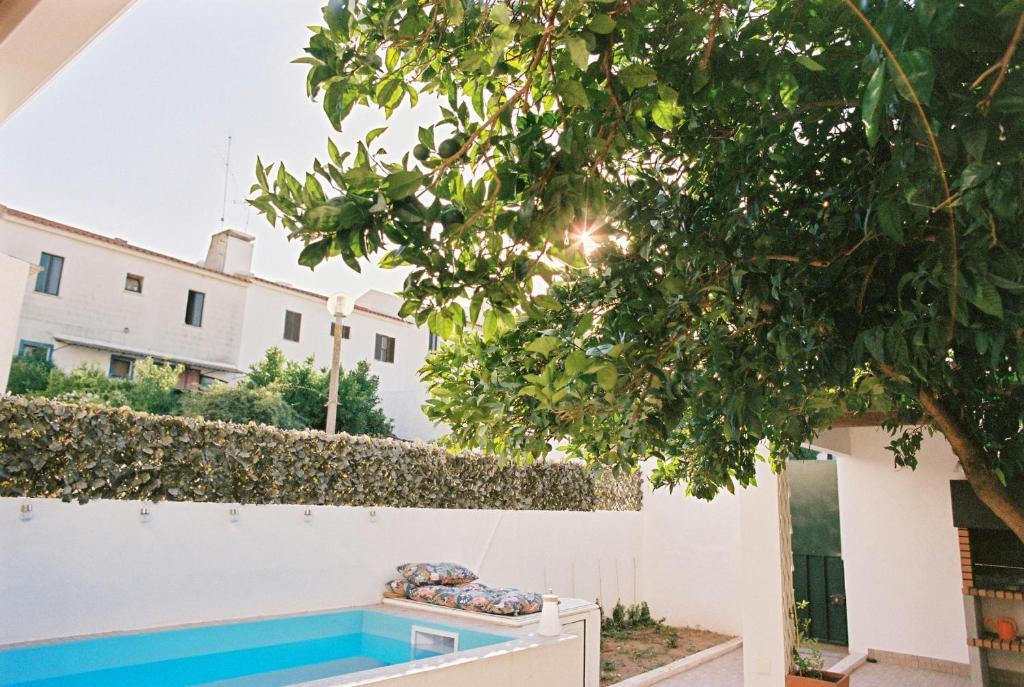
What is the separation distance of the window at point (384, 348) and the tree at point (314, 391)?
4195mm

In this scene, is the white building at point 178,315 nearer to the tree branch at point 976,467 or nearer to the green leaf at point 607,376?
the green leaf at point 607,376

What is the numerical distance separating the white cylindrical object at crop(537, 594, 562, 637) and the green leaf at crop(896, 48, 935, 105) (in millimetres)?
6433

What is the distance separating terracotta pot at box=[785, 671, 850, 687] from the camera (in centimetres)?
644

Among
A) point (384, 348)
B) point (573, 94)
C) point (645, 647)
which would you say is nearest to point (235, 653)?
point (645, 647)

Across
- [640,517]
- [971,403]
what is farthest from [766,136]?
[640,517]

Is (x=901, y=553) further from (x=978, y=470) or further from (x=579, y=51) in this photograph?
(x=579, y=51)

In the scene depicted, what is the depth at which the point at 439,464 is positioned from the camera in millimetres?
9867

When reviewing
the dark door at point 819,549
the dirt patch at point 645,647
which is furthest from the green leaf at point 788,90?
the dark door at point 819,549

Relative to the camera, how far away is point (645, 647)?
10031 mm

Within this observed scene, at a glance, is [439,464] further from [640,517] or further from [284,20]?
[284,20]

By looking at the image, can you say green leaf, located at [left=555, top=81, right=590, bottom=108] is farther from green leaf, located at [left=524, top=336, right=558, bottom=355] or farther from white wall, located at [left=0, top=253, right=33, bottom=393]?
white wall, located at [left=0, top=253, right=33, bottom=393]

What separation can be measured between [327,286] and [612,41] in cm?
2321

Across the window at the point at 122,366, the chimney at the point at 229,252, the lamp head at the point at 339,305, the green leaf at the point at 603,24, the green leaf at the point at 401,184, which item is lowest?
the green leaf at the point at 401,184

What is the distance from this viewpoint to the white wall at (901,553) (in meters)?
9.21
